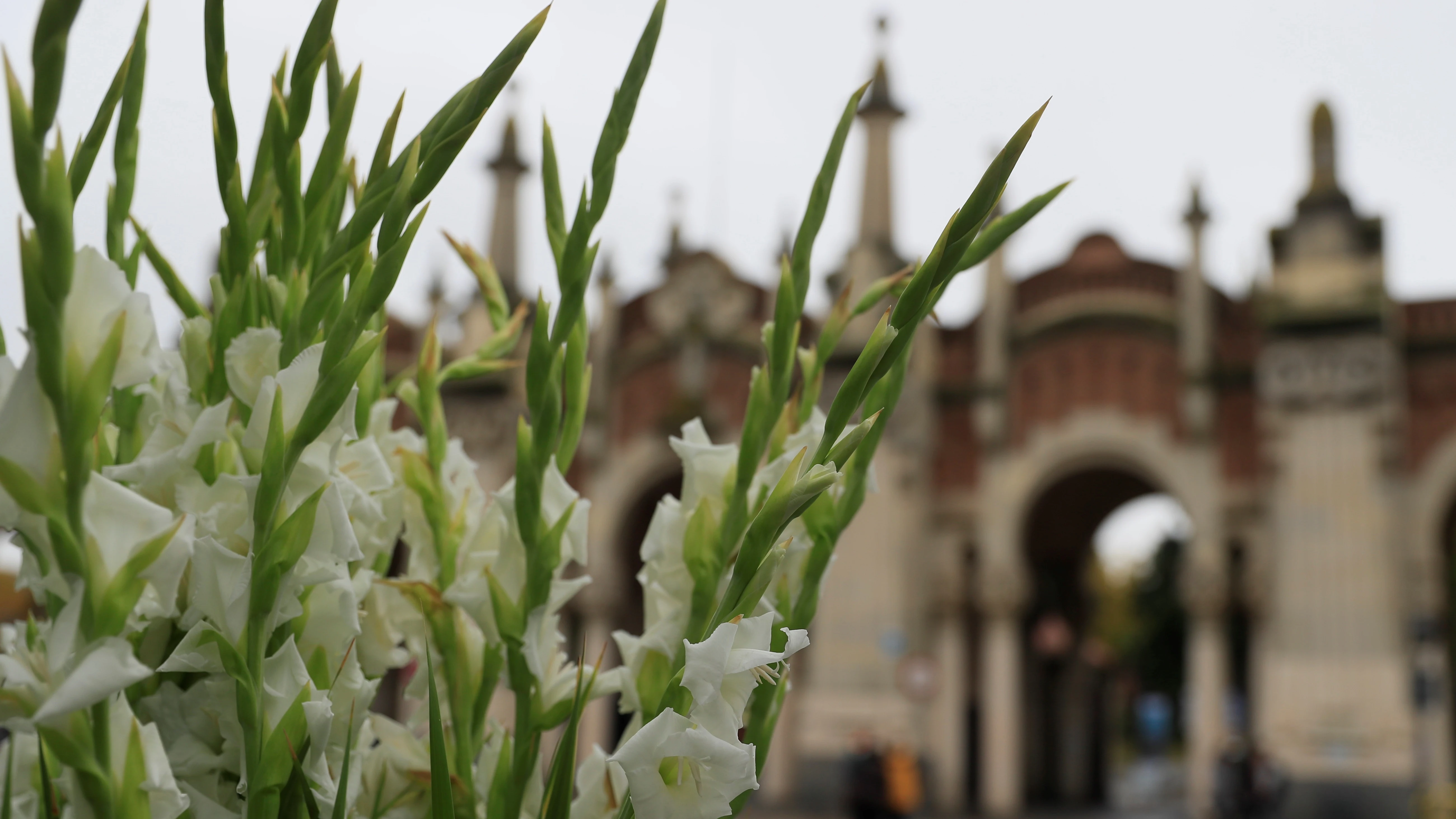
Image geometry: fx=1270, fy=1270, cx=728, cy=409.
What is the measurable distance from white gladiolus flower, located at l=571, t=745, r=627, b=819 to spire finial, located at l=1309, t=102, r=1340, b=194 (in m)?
15.3

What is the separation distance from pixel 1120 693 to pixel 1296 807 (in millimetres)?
29511

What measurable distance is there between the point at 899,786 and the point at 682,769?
10.6 meters

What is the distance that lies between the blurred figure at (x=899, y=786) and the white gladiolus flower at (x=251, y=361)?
10570 millimetres

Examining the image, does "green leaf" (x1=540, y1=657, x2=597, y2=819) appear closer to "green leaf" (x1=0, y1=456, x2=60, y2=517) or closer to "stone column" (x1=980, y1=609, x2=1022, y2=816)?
"green leaf" (x1=0, y1=456, x2=60, y2=517)

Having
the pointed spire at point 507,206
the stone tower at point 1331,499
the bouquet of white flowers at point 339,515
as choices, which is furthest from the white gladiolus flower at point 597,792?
the pointed spire at point 507,206

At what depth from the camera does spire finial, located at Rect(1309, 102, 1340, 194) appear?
570 inches

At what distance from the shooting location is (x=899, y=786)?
428 inches

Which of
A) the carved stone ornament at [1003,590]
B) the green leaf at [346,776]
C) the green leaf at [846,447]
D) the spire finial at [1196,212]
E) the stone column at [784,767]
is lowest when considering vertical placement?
the stone column at [784,767]

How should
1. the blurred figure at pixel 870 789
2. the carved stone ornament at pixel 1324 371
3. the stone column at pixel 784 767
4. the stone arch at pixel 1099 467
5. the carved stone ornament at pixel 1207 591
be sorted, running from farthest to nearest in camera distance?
the stone column at pixel 784 767 < the stone arch at pixel 1099 467 < the carved stone ornament at pixel 1207 591 < the carved stone ornament at pixel 1324 371 < the blurred figure at pixel 870 789

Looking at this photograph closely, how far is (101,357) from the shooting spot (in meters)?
0.63

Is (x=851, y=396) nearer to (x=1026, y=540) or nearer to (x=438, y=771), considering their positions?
(x=438, y=771)

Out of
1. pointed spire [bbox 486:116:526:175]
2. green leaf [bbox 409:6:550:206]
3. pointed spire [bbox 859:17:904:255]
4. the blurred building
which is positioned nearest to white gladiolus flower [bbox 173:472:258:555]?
green leaf [bbox 409:6:550:206]

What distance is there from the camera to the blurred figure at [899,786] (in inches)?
424

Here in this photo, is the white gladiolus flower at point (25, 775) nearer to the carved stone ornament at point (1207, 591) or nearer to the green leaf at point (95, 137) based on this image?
the green leaf at point (95, 137)
